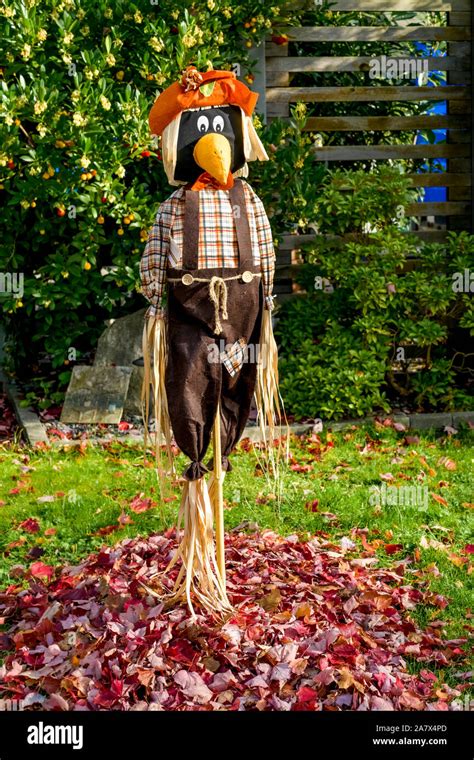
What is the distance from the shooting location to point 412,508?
5.01 meters

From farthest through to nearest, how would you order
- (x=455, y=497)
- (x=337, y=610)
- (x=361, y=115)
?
(x=361, y=115), (x=455, y=497), (x=337, y=610)

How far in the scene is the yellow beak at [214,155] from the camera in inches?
133

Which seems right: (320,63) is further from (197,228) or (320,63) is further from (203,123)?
(197,228)

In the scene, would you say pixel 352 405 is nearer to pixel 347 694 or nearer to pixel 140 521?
pixel 140 521

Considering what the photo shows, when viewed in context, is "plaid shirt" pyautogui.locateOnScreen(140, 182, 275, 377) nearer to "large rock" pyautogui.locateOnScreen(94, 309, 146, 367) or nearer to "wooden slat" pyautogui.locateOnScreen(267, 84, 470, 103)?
"large rock" pyautogui.locateOnScreen(94, 309, 146, 367)

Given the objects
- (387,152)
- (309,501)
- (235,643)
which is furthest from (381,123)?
(235,643)

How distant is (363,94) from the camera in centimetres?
717

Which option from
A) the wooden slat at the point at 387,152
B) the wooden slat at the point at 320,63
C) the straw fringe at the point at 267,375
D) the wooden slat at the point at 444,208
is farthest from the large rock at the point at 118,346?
the straw fringe at the point at 267,375

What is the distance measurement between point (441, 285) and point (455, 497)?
6.19 ft

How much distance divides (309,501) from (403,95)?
3.62m

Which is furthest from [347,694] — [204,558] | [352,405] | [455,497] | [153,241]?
[352,405]

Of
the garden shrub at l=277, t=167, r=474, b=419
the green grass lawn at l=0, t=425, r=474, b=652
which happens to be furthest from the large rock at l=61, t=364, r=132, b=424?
the garden shrub at l=277, t=167, r=474, b=419

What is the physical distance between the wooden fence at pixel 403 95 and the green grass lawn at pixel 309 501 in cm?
186

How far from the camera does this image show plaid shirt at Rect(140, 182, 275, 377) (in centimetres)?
342
